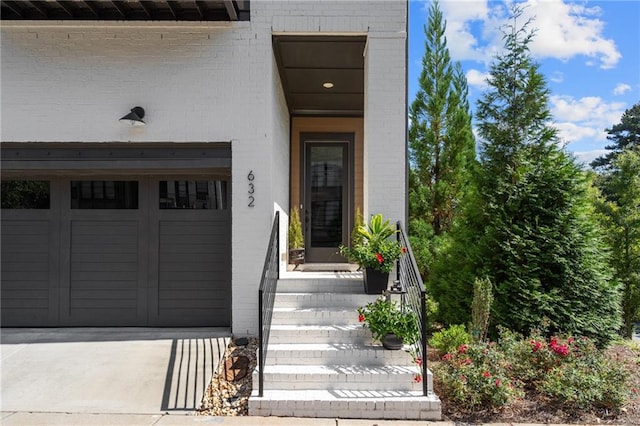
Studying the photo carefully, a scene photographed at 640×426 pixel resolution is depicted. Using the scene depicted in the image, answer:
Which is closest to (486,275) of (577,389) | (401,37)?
(577,389)

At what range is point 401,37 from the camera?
4.77 metres

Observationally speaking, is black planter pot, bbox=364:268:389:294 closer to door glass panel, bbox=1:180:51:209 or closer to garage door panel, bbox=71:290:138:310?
garage door panel, bbox=71:290:138:310

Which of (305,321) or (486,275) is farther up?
(486,275)

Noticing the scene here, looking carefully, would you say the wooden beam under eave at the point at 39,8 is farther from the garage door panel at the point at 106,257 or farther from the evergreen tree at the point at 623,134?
the evergreen tree at the point at 623,134

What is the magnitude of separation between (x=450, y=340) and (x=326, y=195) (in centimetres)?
378

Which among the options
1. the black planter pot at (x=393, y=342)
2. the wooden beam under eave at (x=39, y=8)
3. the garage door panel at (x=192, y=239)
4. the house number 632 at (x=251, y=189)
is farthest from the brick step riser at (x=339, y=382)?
the wooden beam under eave at (x=39, y=8)

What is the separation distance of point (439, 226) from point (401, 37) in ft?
14.1

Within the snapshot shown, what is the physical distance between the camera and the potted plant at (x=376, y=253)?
4.33 m

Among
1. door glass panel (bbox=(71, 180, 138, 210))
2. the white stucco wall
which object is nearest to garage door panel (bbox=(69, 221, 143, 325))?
door glass panel (bbox=(71, 180, 138, 210))

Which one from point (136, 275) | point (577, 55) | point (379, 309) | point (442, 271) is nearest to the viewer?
point (379, 309)

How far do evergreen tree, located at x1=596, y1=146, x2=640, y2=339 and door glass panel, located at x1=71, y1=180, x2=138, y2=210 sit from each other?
7.37m

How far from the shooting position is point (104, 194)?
5234 millimetres

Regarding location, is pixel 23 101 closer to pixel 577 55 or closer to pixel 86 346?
pixel 86 346

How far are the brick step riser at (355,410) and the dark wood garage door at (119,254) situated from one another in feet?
6.62
